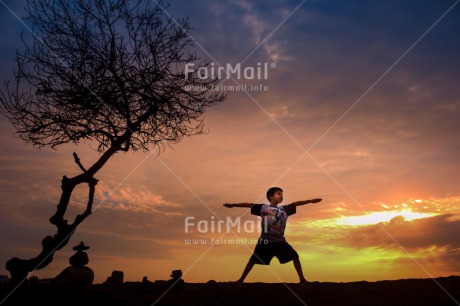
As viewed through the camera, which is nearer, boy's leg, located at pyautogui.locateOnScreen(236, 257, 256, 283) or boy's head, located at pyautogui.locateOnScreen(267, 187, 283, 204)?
boy's leg, located at pyautogui.locateOnScreen(236, 257, 256, 283)

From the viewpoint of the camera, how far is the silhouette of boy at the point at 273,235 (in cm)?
1169

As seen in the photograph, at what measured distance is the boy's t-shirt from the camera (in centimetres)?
1186

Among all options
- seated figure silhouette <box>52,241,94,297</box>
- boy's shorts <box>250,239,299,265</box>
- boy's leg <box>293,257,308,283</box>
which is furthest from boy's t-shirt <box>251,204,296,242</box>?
seated figure silhouette <box>52,241,94,297</box>

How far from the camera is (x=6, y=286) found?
13.0 m

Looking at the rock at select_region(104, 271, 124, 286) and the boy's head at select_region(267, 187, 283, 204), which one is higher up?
the boy's head at select_region(267, 187, 283, 204)

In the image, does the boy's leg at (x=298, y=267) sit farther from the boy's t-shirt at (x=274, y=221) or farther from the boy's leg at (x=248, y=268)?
the boy's leg at (x=248, y=268)

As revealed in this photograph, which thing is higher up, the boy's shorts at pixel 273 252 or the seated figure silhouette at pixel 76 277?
the boy's shorts at pixel 273 252

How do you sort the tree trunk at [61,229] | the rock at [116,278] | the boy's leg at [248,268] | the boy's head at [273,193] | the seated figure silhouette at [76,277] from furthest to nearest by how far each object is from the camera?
1. the rock at [116,278]
2. the tree trunk at [61,229]
3. the boy's head at [273,193]
4. the boy's leg at [248,268]
5. the seated figure silhouette at [76,277]

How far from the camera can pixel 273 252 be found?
11742 millimetres

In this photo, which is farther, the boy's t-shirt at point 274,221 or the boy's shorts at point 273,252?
the boy's t-shirt at point 274,221


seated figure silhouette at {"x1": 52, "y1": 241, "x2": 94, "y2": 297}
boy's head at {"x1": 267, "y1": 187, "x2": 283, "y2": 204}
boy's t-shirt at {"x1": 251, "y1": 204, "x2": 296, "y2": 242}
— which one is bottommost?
seated figure silhouette at {"x1": 52, "y1": 241, "x2": 94, "y2": 297}

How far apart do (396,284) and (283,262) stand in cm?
316

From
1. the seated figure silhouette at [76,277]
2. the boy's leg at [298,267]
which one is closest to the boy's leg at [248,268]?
the boy's leg at [298,267]

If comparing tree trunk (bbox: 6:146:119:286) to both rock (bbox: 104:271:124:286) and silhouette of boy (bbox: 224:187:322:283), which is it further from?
silhouette of boy (bbox: 224:187:322:283)
